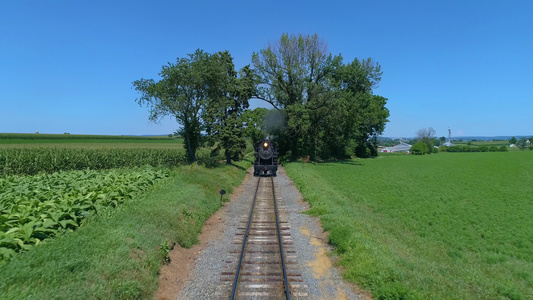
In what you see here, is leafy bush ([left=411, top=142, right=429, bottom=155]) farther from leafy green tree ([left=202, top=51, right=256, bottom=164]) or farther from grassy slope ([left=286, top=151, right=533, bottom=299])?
leafy green tree ([left=202, top=51, right=256, bottom=164])

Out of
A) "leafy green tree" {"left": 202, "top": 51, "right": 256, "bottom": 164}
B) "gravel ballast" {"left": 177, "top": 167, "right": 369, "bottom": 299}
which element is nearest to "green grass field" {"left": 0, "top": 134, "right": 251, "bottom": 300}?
"gravel ballast" {"left": 177, "top": 167, "right": 369, "bottom": 299}

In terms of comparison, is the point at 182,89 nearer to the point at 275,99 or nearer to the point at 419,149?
the point at 275,99

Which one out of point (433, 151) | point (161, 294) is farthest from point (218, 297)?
point (433, 151)

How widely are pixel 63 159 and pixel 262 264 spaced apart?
26.8m

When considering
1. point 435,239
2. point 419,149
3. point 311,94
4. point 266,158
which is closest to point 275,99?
point 311,94

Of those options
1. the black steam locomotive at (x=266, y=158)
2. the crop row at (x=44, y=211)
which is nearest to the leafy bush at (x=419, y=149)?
the black steam locomotive at (x=266, y=158)

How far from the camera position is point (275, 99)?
4669 cm

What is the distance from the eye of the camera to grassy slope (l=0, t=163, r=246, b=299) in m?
5.43

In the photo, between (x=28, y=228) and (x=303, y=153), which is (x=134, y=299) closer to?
(x=28, y=228)

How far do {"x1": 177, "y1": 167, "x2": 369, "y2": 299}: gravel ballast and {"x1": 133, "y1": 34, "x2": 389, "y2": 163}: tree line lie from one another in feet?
53.3

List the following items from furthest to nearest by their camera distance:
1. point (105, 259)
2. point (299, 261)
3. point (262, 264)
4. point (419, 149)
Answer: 1. point (419, 149)
2. point (299, 261)
3. point (262, 264)
4. point (105, 259)

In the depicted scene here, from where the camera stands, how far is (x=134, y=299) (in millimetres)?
6238

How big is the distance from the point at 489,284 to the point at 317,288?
15.3ft

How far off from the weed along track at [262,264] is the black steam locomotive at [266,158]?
14255mm
